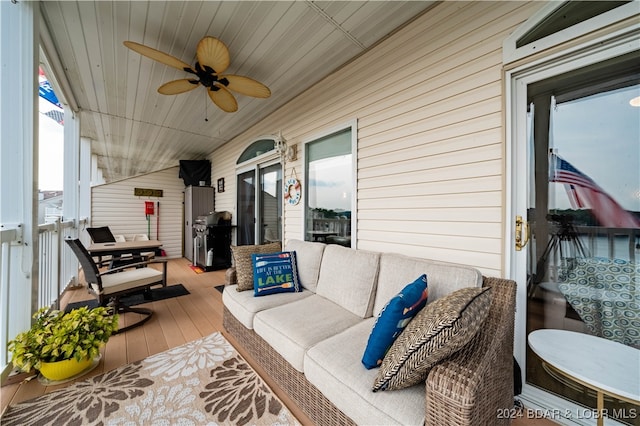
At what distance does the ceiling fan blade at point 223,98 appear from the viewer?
2.65 metres

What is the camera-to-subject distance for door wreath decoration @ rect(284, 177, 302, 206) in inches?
138

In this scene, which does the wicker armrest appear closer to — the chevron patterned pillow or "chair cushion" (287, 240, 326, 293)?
the chevron patterned pillow

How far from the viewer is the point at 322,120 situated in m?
3.11

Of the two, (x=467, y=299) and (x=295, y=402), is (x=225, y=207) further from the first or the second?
(x=467, y=299)

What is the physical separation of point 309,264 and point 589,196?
2.12 metres

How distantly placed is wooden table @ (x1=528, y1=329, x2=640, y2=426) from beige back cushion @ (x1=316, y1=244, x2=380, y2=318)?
100cm

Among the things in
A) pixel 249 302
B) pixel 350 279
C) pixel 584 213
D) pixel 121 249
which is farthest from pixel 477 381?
pixel 121 249

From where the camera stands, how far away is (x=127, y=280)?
8.79 ft

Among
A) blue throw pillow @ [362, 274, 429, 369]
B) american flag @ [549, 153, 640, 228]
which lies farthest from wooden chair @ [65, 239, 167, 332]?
american flag @ [549, 153, 640, 228]

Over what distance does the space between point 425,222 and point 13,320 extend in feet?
11.2

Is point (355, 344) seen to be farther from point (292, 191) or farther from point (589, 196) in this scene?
point (292, 191)

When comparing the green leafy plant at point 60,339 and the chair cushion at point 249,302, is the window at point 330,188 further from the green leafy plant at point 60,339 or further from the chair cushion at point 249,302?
the green leafy plant at point 60,339

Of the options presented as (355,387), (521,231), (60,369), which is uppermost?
(521,231)

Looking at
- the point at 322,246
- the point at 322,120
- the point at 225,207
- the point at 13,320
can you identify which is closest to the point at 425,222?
the point at 322,246
